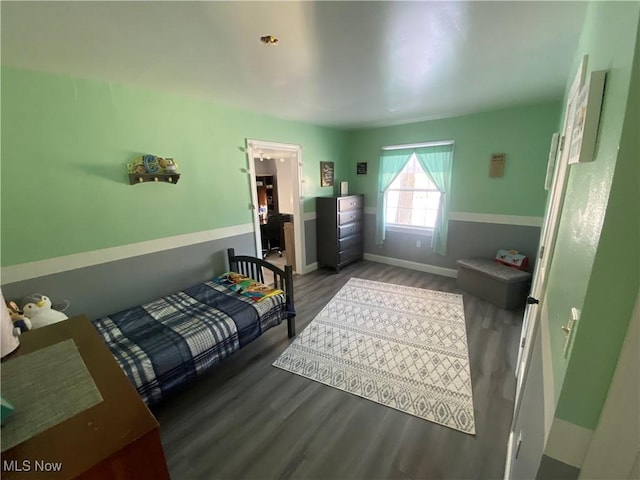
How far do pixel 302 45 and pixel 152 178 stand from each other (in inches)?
65.8

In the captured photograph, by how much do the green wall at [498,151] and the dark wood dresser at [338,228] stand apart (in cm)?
130

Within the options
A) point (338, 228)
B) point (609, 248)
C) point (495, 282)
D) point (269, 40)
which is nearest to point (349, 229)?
point (338, 228)

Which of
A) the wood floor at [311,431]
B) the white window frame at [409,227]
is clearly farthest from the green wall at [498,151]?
the wood floor at [311,431]

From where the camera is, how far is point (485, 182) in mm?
3469

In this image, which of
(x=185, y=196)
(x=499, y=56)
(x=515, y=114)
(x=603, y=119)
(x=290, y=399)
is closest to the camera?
(x=603, y=119)

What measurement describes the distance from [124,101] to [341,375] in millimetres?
2848

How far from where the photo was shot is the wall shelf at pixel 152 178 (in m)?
2.16

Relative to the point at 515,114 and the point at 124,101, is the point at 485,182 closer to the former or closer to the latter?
the point at 515,114

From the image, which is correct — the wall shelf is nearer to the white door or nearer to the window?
the white door

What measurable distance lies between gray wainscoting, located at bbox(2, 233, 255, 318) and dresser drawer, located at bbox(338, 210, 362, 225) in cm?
181

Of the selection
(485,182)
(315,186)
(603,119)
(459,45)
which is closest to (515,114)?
(485,182)

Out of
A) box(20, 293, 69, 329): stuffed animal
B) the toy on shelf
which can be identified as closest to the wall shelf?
the toy on shelf

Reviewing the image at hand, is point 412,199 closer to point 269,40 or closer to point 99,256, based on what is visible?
point 269,40

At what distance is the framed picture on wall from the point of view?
4218 millimetres
